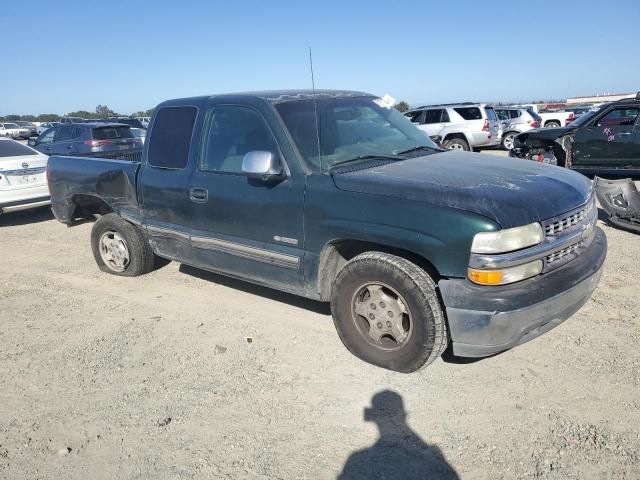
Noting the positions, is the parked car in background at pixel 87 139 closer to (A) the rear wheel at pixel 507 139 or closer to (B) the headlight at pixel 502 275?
(B) the headlight at pixel 502 275

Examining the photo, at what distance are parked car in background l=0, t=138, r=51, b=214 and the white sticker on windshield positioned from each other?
6.33m

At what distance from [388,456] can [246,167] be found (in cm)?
211

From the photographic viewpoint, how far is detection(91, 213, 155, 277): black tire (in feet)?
A: 17.6

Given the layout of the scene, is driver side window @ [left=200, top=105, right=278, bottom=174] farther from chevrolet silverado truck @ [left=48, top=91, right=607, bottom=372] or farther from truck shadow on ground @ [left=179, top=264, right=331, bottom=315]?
truck shadow on ground @ [left=179, top=264, right=331, bottom=315]

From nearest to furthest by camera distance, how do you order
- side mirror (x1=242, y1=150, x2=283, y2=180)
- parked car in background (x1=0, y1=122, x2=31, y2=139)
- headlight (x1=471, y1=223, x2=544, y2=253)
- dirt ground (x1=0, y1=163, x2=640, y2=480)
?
1. dirt ground (x1=0, y1=163, x2=640, y2=480)
2. headlight (x1=471, y1=223, x2=544, y2=253)
3. side mirror (x1=242, y1=150, x2=283, y2=180)
4. parked car in background (x1=0, y1=122, x2=31, y2=139)

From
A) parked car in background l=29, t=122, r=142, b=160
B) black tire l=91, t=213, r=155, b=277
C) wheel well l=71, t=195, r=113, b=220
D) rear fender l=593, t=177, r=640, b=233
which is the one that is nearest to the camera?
black tire l=91, t=213, r=155, b=277

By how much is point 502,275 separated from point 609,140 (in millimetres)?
9395

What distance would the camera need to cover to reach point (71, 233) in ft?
26.3

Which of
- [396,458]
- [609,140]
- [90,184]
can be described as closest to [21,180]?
[90,184]

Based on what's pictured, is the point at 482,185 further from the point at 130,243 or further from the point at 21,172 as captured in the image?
the point at 21,172

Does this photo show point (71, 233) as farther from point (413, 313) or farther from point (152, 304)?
point (413, 313)

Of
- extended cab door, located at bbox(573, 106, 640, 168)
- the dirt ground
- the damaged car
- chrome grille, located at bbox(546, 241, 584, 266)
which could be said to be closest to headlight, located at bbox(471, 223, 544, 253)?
chrome grille, located at bbox(546, 241, 584, 266)

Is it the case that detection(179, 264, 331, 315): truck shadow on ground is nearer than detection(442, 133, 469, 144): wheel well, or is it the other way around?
detection(179, 264, 331, 315): truck shadow on ground

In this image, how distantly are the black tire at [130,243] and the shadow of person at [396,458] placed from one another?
3.38 metres
